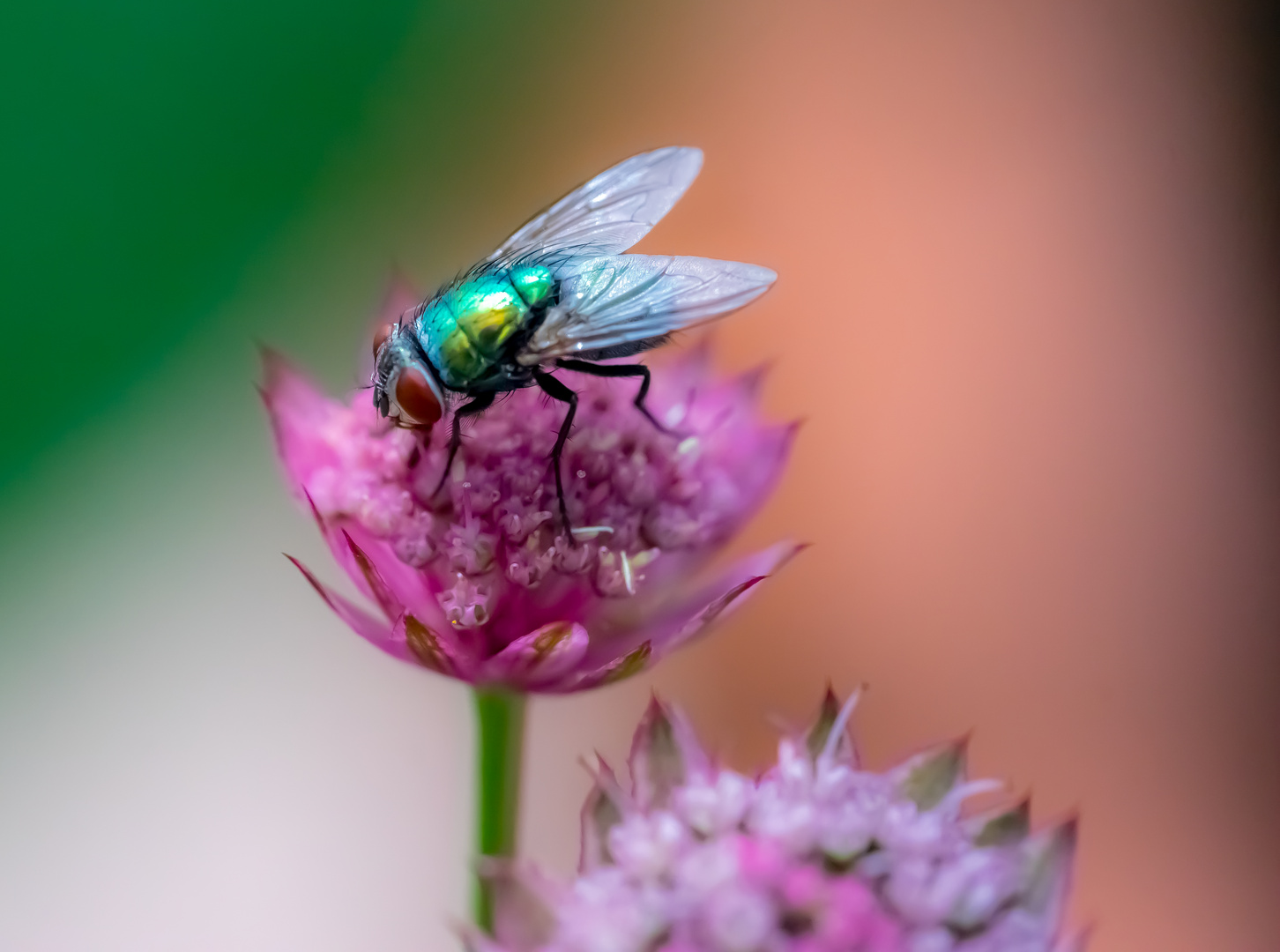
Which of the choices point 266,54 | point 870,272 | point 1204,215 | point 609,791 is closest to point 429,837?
point 609,791

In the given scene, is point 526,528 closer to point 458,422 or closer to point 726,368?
point 458,422

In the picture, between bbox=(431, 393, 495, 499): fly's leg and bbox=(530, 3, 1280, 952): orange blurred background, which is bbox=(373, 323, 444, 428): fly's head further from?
bbox=(530, 3, 1280, 952): orange blurred background

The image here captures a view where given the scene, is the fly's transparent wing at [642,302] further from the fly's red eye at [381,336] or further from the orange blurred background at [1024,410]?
the orange blurred background at [1024,410]

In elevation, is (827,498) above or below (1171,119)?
below

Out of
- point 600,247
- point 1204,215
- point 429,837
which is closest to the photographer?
point 600,247

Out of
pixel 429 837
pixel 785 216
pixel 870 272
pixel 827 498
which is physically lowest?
pixel 429 837

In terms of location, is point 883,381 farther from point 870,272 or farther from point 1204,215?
point 1204,215

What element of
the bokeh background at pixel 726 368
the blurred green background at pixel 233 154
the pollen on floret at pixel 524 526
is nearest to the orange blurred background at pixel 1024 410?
the bokeh background at pixel 726 368

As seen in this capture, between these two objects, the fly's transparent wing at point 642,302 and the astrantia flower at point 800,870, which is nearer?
the astrantia flower at point 800,870
